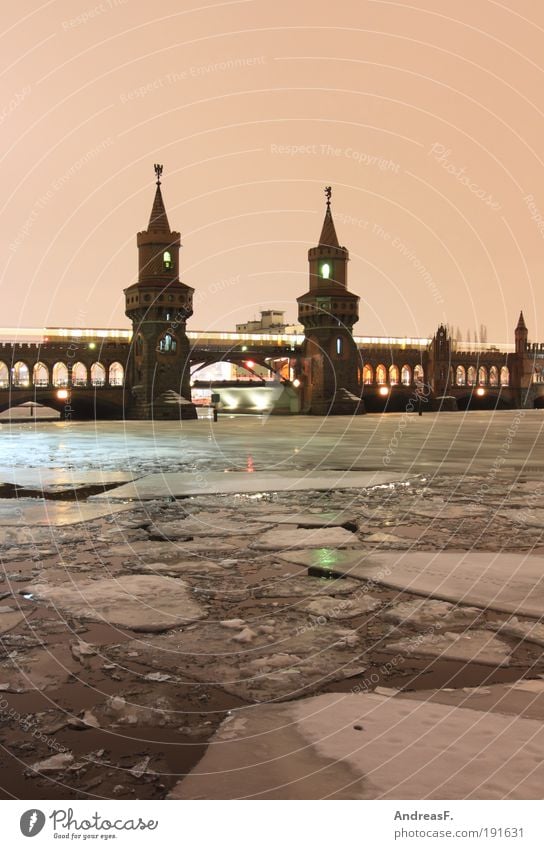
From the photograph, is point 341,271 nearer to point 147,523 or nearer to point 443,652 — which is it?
point 147,523

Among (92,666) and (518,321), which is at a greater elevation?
(518,321)

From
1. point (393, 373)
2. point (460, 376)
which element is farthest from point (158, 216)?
point (460, 376)

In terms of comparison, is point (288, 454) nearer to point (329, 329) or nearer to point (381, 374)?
point (329, 329)

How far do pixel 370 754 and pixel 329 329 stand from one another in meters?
61.9

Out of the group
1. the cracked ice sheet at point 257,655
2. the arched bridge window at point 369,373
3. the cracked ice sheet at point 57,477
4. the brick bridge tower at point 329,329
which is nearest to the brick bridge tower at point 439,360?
the arched bridge window at point 369,373

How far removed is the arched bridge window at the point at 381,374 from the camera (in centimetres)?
8362

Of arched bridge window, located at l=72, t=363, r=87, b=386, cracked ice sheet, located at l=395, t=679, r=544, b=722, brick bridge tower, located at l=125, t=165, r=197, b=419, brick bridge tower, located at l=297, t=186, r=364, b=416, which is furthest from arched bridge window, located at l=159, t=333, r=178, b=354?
cracked ice sheet, located at l=395, t=679, r=544, b=722

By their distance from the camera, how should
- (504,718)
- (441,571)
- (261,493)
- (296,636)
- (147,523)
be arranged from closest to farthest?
1. (504,718)
2. (296,636)
3. (441,571)
4. (147,523)
5. (261,493)

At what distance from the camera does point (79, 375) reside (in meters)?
77.6

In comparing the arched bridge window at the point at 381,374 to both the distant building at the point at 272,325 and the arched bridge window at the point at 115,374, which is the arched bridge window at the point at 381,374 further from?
the distant building at the point at 272,325

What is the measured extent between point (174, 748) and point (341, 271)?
213 ft

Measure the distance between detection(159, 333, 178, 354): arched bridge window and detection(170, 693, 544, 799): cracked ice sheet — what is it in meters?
56.0

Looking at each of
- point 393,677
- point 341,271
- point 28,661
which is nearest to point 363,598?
point 393,677

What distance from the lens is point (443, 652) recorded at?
476 cm
